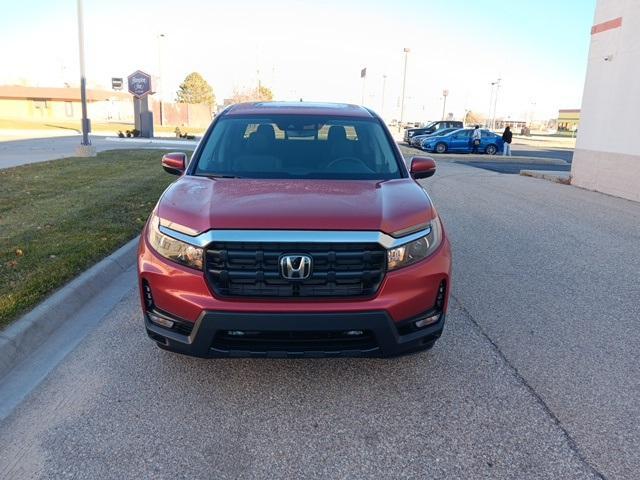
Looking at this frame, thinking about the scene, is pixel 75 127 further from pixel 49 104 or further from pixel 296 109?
pixel 296 109

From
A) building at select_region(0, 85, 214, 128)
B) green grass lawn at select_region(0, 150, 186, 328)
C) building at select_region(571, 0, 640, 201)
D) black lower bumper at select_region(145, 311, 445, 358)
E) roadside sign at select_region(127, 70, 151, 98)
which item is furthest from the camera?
building at select_region(0, 85, 214, 128)

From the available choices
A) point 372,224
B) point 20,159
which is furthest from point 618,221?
point 20,159

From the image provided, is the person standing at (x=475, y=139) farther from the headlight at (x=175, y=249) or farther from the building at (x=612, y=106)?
the headlight at (x=175, y=249)

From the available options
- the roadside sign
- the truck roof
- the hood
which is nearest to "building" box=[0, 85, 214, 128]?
the roadside sign

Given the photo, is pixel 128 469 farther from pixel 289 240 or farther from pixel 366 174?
pixel 366 174

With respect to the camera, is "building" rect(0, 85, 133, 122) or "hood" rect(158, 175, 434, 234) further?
"building" rect(0, 85, 133, 122)

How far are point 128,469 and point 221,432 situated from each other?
0.52m

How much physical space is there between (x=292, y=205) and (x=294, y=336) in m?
0.80

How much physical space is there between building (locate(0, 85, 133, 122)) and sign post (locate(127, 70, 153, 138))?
115 feet

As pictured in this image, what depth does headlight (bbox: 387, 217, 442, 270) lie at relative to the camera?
304 cm

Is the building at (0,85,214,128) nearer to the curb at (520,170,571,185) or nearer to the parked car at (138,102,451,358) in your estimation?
the curb at (520,170,571,185)

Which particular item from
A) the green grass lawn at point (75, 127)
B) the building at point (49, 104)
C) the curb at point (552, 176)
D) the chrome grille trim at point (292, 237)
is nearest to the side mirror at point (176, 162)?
the chrome grille trim at point (292, 237)

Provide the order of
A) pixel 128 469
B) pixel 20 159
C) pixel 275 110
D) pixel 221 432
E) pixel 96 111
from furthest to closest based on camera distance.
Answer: pixel 96 111 → pixel 20 159 → pixel 275 110 → pixel 221 432 → pixel 128 469

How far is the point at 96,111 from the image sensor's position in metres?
67.8
